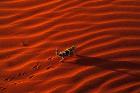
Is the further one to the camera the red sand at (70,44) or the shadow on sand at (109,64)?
the shadow on sand at (109,64)

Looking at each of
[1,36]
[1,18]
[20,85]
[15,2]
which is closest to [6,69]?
[20,85]

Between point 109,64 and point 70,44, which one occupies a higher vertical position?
point 70,44

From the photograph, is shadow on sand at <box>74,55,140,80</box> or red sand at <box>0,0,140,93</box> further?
shadow on sand at <box>74,55,140,80</box>

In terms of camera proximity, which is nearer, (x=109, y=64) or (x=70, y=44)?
(x=109, y=64)

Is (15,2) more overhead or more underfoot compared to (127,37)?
more overhead

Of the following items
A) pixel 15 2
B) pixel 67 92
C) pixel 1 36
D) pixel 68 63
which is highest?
pixel 15 2

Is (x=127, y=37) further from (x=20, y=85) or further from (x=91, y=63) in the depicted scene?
(x=20, y=85)

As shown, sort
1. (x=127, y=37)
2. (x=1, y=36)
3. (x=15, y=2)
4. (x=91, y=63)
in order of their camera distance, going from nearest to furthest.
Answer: (x=91, y=63) → (x=127, y=37) → (x=1, y=36) → (x=15, y=2)

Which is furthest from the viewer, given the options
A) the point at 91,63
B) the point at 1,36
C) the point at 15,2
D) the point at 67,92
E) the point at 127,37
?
the point at 15,2
